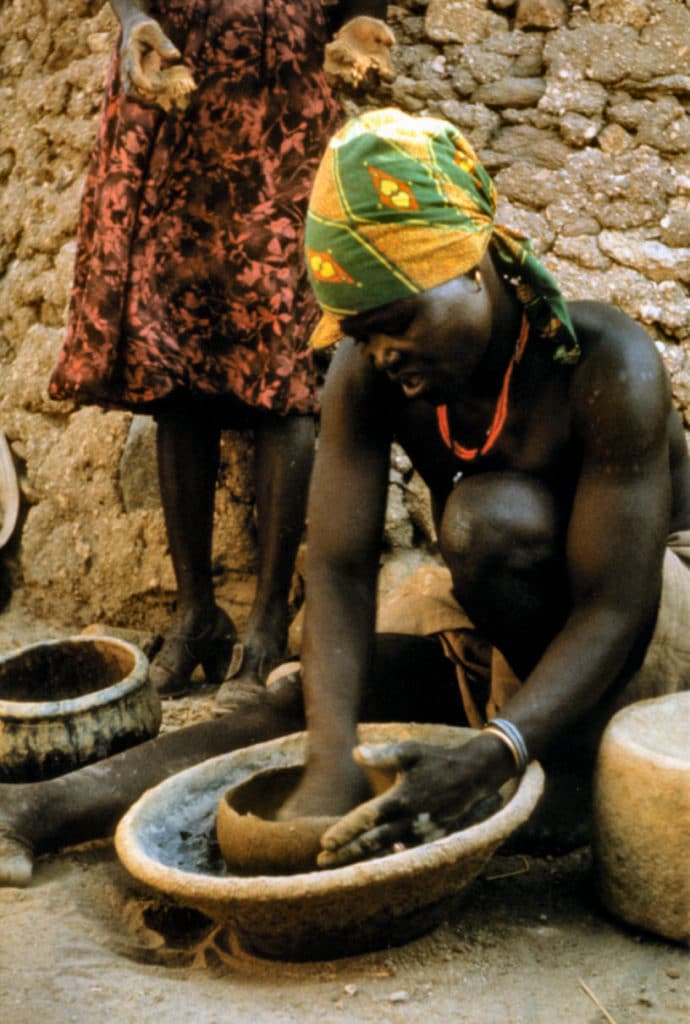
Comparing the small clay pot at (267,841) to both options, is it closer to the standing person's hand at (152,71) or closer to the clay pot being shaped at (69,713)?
the clay pot being shaped at (69,713)

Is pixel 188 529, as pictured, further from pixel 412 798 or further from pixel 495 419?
pixel 412 798

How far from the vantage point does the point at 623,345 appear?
1.86 m

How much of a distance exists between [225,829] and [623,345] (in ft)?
3.25

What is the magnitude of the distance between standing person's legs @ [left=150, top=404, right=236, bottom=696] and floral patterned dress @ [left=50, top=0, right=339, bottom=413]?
11cm

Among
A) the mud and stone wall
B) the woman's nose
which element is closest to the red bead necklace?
the woman's nose

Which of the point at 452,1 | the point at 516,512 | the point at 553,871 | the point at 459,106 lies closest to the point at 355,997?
the point at 553,871

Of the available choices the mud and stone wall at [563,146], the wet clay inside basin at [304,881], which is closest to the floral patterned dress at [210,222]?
the mud and stone wall at [563,146]

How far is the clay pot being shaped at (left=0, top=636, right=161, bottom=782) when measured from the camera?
Result: 2.16 m

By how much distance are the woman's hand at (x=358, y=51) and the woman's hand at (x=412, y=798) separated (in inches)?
67.6

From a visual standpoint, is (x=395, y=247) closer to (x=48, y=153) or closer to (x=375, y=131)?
(x=375, y=131)

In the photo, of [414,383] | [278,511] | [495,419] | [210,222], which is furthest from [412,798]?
[210,222]

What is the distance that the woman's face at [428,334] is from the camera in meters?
1.73

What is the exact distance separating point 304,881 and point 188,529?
1.55 m

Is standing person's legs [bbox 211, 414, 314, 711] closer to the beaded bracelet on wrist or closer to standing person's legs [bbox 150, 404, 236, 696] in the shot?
standing person's legs [bbox 150, 404, 236, 696]
